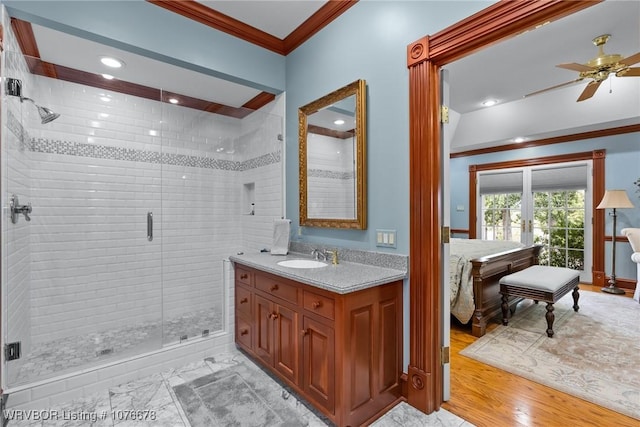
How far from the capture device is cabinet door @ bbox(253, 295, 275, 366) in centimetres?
212

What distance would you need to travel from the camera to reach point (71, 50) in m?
2.44

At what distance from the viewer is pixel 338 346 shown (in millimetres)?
1566

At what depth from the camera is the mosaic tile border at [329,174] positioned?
2277 millimetres

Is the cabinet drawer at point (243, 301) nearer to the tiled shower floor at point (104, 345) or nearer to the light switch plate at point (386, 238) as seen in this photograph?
the tiled shower floor at point (104, 345)

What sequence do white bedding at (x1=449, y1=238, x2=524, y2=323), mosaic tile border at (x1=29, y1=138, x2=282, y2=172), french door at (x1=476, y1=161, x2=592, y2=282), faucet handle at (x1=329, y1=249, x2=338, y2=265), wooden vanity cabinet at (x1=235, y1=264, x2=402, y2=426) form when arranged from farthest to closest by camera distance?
french door at (x1=476, y1=161, x2=592, y2=282) → white bedding at (x1=449, y1=238, x2=524, y2=323) → mosaic tile border at (x1=29, y1=138, x2=282, y2=172) → faucet handle at (x1=329, y1=249, x2=338, y2=265) → wooden vanity cabinet at (x1=235, y1=264, x2=402, y2=426)

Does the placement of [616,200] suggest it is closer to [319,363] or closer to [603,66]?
[603,66]

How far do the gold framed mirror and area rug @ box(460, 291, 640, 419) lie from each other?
1.65 meters

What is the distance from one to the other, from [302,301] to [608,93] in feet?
16.1

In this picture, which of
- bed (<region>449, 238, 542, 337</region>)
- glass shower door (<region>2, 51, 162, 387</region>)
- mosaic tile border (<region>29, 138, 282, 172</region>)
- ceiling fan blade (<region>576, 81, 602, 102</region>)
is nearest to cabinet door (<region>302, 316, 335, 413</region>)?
glass shower door (<region>2, 51, 162, 387</region>)

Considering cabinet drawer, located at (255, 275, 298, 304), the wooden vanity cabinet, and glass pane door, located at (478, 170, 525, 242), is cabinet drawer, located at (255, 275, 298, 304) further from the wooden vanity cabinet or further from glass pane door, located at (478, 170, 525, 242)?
glass pane door, located at (478, 170, 525, 242)

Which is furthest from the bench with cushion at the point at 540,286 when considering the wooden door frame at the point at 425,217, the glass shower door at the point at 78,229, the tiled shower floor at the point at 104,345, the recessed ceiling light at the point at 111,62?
the recessed ceiling light at the point at 111,62

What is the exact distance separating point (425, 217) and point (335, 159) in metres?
0.93

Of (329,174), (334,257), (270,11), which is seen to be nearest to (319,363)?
(334,257)

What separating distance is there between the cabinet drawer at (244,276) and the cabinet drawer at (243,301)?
7 centimetres
